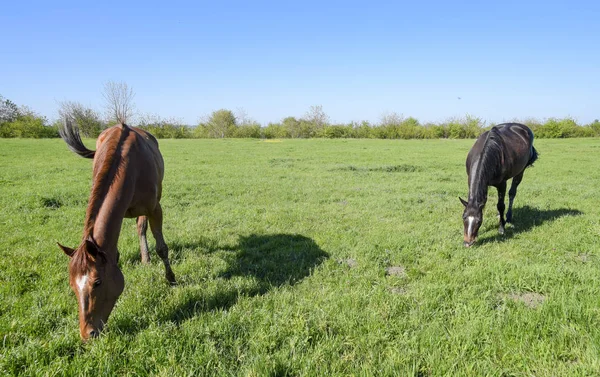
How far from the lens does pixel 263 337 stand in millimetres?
2740

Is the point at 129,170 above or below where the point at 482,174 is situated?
above

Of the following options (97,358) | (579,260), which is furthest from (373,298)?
(579,260)

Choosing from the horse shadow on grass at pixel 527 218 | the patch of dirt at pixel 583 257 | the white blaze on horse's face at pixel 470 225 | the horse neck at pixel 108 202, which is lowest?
the patch of dirt at pixel 583 257

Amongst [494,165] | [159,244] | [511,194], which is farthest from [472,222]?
[159,244]

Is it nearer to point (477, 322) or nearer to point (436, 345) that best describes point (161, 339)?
point (436, 345)

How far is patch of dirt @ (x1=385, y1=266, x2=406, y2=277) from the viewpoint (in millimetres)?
4246

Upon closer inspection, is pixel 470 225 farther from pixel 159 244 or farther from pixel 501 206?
pixel 159 244

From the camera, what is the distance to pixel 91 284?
2.47m

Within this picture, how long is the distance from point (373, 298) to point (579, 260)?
3.48 meters

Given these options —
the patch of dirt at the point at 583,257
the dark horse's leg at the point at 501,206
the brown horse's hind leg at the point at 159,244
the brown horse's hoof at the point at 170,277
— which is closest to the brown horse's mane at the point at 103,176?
the brown horse's hind leg at the point at 159,244

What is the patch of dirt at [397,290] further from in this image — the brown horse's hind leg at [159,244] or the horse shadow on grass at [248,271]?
the brown horse's hind leg at [159,244]

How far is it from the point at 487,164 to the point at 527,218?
2.42 meters

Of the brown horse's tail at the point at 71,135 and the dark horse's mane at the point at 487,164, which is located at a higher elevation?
the brown horse's tail at the point at 71,135

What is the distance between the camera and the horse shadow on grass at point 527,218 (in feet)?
19.0
